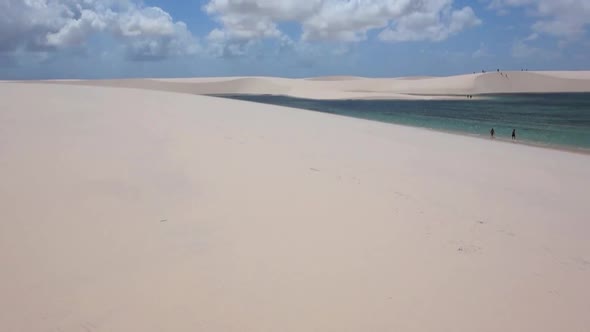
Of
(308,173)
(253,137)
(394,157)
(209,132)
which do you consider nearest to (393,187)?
(308,173)

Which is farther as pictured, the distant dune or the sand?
the distant dune

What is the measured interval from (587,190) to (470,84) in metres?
80.3

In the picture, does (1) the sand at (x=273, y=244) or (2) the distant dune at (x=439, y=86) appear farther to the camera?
(2) the distant dune at (x=439, y=86)

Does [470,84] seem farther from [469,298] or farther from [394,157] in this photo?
[469,298]

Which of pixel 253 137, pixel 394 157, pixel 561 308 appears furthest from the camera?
pixel 253 137

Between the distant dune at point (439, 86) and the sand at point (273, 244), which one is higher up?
the distant dune at point (439, 86)

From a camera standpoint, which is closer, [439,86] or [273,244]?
[273,244]

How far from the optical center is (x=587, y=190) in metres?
6.86

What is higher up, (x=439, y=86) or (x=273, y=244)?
(x=439, y=86)

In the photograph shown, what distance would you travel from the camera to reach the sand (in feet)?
8.70

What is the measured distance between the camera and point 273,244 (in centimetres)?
361

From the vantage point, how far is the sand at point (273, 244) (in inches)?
104

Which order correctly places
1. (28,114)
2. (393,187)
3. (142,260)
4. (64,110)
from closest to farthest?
(142,260) → (393,187) → (28,114) → (64,110)

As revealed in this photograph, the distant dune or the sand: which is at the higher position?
the distant dune
